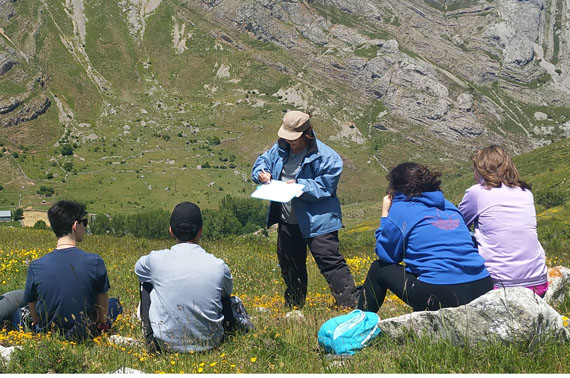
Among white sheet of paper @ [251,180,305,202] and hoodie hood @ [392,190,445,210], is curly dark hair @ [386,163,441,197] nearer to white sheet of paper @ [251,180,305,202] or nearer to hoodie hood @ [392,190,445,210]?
hoodie hood @ [392,190,445,210]

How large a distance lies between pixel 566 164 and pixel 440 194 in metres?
77.1

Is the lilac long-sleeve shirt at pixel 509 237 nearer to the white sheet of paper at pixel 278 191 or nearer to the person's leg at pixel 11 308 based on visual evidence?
the white sheet of paper at pixel 278 191

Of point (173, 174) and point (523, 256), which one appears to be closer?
point (523, 256)

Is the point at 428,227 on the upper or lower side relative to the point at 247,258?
upper

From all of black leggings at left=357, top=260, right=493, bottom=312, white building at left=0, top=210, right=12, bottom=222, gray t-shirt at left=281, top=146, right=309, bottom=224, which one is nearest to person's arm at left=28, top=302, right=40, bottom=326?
gray t-shirt at left=281, top=146, right=309, bottom=224

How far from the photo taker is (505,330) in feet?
15.3

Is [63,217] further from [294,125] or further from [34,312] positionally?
[294,125]

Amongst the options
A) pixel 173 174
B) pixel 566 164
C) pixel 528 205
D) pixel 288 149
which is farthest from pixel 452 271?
pixel 173 174

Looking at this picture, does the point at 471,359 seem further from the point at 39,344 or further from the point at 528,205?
the point at 39,344

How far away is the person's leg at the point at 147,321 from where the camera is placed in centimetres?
586

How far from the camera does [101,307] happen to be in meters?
6.50

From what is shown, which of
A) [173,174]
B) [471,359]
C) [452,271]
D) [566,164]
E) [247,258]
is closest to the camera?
[471,359]

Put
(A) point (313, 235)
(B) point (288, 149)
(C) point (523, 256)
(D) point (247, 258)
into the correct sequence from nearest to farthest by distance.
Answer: (C) point (523, 256)
(A) point (313, 235)
(B) point (288, 149)
(D) point (247, 258)

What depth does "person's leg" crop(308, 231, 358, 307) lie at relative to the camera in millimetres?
7812
